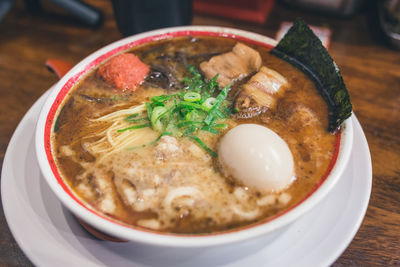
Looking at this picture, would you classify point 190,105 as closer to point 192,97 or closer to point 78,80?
point 192,97

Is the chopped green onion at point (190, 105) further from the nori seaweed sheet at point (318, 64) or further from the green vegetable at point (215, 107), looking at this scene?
the nori seaweed sheet at point (318, 64)

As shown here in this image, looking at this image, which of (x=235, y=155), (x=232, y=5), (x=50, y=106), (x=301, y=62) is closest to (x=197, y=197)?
(x=235, y=155)

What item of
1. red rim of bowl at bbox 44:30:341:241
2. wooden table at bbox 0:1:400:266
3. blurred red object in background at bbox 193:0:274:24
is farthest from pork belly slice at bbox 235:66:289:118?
blurred red object in background at bbox 193:0:274:24

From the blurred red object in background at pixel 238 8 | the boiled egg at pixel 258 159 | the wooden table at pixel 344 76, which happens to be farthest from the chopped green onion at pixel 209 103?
the blurred red object in background at pixel 238 8

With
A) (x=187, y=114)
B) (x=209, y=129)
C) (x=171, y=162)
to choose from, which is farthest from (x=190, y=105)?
(x=171, y=162)

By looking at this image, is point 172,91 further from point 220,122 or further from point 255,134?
point 255,134

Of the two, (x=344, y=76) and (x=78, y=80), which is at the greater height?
(x=78, y=80)

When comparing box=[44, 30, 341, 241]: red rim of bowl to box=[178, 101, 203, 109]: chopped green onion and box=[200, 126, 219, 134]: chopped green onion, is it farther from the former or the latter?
box=[178, 101, 203, 109]: chopped green onion
